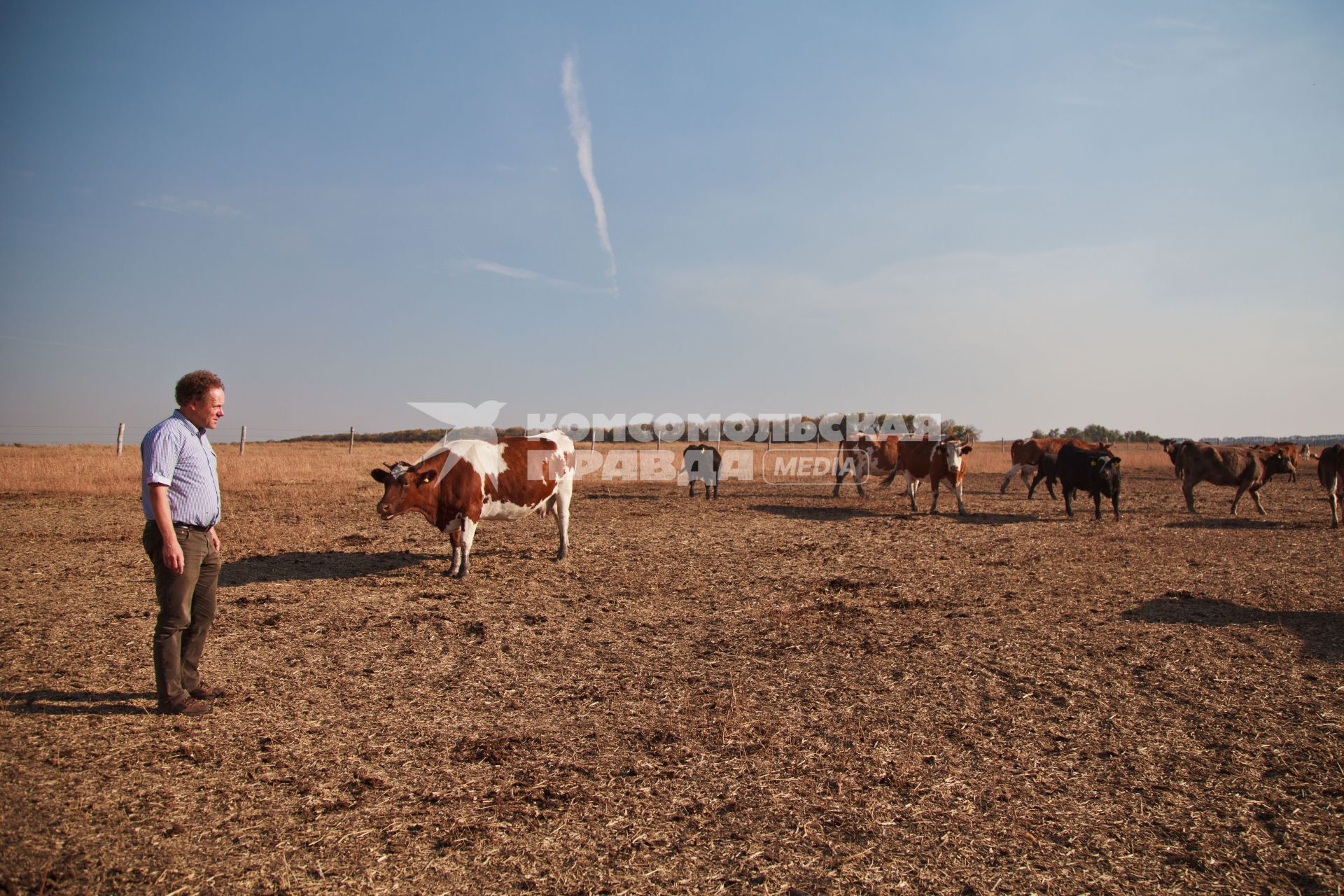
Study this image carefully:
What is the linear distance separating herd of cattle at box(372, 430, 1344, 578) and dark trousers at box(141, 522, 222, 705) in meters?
3.80

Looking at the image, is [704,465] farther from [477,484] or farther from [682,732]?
[682,732]

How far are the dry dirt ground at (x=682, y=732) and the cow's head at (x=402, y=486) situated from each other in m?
0.94

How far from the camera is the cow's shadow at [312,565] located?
349 inches

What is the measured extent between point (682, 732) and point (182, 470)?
3554 millimetres

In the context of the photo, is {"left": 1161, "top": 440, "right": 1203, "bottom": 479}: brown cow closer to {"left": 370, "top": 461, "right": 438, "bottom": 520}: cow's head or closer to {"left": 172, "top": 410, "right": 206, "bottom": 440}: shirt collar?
{"left": 370, "top": 461, "right": 438, "bottom": 520}: cow's head

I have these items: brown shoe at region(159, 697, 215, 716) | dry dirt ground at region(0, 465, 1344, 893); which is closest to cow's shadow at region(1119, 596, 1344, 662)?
dry dirt ground at region(0, 465, 1344, 893)

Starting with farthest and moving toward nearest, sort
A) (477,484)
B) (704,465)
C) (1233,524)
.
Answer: (704,465)
(1233,524)
(477,484)

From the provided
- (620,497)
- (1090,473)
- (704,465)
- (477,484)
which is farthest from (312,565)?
(1090,473)

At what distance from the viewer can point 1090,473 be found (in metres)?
14.7

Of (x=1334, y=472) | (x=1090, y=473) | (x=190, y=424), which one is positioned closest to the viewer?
(x=190, y=424)

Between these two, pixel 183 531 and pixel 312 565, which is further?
pixel 312 565

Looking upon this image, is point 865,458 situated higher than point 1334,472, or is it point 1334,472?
point 865,458

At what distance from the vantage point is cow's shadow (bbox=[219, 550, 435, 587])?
29.1 feet

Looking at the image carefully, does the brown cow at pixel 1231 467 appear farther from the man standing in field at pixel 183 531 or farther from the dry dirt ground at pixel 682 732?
the man standing in field at pixel 183 531
